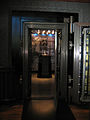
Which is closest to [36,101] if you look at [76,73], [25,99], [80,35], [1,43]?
[25,99]

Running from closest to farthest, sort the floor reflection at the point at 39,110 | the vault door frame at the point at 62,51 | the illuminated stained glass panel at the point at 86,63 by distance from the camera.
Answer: the floor reflection at the point at 39,110, the illuminated stained glass panel at the point at 86,63, the vault door frame at the point at 62,51

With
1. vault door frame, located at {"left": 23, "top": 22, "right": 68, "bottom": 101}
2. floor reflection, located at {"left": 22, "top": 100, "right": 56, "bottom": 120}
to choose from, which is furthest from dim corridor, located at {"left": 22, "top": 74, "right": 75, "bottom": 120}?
vault door frame, located at {"left": 23, "top": 22, "right": 68, "bottom": 101}

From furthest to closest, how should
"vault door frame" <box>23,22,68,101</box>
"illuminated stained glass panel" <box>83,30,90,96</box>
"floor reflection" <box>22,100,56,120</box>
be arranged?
"vault door frame" <box>23,22,68,101</box> → "illuminated stained glass panel" <box>83,30,90,96</box> → "floor reflection" <box>22,100,56,120</box>

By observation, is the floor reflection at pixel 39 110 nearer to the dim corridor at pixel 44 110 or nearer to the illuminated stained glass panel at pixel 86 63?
the dim corridor at pixel 44 110

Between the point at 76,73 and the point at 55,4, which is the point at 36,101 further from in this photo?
the point at 55,4

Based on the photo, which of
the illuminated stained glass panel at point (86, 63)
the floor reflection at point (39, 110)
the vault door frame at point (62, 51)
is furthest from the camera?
the vault door frame at point (62, 51)

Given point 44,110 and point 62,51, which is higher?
point 62,51

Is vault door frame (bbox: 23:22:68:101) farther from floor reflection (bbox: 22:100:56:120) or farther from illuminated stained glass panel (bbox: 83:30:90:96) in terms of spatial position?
illuminated stained glass panel (bbox: 83:30:90:96)

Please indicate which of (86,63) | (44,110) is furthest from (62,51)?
(44,110)

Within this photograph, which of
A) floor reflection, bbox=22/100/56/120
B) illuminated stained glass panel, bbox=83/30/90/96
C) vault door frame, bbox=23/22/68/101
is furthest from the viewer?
vault door frame, bbox=23/22/68/101

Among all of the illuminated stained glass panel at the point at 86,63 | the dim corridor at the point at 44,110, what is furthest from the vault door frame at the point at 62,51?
the illuminated stained glass panel at the point at 86,63

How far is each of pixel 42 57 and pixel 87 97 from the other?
14.3 feet

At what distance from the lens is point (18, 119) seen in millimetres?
2484

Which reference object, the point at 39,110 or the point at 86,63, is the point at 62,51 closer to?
the point at 86,63
